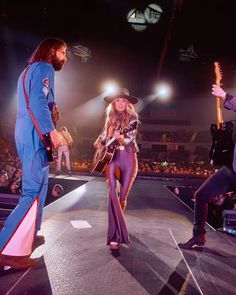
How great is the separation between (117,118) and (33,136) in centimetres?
145

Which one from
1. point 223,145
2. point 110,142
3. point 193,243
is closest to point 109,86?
point 110,142

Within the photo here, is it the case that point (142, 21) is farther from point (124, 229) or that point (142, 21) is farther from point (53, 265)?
point (53, 265)

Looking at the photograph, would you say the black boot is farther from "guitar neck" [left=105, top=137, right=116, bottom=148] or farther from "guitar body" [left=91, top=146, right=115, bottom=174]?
"guitar neck" [left=105, top=137, right=116, bottom=148]

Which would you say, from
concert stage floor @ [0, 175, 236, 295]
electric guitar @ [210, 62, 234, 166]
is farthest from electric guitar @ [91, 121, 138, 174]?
electric guitar @ [210, 62, 234, 166]

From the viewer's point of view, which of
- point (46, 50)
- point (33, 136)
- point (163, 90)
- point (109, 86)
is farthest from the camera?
point (163, 90)

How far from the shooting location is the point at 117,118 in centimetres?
396

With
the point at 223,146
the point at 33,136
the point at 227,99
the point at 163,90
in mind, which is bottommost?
the point at 223,146

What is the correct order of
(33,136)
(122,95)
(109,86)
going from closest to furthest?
(33,136) → (122,95) → (109,86)

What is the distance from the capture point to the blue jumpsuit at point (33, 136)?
2.73m

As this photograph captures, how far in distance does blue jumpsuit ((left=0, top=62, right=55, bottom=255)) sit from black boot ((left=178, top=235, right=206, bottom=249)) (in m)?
1.78

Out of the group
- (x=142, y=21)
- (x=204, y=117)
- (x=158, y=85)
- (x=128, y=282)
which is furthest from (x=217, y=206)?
(x=204, y=117)

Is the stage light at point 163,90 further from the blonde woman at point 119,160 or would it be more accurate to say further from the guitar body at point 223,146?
the guitar body at point 223,146

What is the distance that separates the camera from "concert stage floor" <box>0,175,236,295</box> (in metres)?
2.30

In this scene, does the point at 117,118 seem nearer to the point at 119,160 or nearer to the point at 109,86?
the point at 119,160
